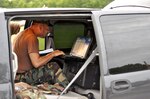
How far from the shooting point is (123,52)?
447 cm

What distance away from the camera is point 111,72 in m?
4.34

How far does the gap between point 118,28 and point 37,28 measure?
3.63ft

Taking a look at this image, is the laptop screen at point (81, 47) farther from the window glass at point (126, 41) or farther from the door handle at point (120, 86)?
the door handle at point (120, 86)

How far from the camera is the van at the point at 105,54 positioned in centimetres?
398

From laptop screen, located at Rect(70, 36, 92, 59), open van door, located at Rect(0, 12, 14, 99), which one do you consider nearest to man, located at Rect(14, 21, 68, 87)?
laptop screen, located at Rect(70, 36, 92, 59)

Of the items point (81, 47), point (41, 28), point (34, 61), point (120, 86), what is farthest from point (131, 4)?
point (120, 86)

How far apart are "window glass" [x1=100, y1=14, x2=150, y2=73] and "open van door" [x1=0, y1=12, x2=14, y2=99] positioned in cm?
96

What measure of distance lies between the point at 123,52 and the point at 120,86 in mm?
356

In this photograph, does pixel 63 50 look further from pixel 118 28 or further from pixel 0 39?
pixel 0 39

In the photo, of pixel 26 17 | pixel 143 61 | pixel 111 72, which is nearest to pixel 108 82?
pixel 111 72

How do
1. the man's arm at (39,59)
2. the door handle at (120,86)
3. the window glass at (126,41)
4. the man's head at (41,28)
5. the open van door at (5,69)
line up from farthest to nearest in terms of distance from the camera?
the man's head at (41,28) < the man's arm at (39,59) < the window glass at (126,41) < the door handle at (120,86) < the open van door at (5,69)

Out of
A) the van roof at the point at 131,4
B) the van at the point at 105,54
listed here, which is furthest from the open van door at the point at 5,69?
the van roof at the point at 131,4

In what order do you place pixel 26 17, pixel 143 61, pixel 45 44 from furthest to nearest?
pixel 45 44 → pixel 143 61 → pixel 26 17

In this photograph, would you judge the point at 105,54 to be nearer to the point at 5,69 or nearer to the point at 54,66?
the point at 5,69
